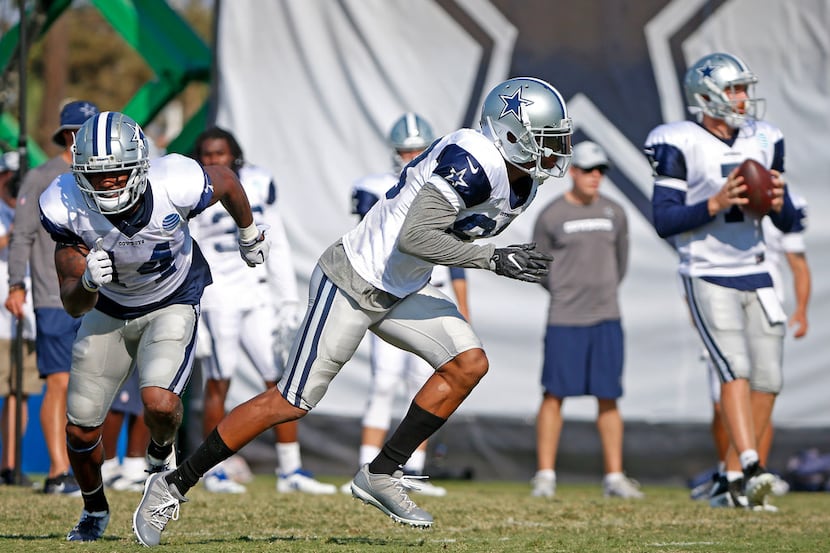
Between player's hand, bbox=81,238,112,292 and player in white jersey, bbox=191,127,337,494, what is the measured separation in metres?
2.71

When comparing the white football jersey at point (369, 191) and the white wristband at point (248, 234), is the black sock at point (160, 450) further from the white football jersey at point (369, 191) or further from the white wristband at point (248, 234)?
the white football jersey at point (369, 191)

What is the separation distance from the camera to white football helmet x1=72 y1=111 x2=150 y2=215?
427cm

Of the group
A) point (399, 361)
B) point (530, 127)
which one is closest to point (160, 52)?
point (399, 361)

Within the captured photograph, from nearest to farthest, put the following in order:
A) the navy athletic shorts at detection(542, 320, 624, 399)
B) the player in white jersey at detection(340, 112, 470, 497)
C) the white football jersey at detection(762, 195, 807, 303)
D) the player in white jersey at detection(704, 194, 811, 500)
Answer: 1. the white football jersey at detection(762, 195, 807, 303)
2. the player in white jersey at detection(704, 194, 811, 500)
3. the player in white jersey at detection(340, 112, 470, 497)
4. the navy athletic shorts at detection(542, 320, 624, 399)

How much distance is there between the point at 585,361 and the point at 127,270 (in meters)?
3.25

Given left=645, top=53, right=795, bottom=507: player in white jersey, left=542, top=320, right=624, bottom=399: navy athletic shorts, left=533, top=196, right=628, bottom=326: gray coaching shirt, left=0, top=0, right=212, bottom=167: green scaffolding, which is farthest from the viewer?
left=0, top=0, right=212, bottom=167: green scaffolding

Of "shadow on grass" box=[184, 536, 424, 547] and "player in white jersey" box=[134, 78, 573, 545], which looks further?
"shadow on grass" box=[184, 536, 424, 547]

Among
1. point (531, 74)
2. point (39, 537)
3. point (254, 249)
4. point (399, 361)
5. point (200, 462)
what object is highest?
point (531, 74)

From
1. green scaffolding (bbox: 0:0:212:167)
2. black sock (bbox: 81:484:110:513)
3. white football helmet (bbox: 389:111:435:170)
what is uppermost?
green scaffolding (bbox: 0:0:212:167)

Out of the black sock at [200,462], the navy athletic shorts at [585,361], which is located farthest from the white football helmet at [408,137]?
the black sock at [200,462]

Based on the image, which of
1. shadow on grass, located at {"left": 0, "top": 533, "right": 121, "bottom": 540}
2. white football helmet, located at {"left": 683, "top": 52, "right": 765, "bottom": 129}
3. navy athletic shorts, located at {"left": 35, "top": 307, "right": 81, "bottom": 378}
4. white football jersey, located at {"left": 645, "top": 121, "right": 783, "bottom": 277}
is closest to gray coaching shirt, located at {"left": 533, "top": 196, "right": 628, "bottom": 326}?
white football jersey, located at {"left": 645, "top": 121, "right": 783, "bottom": 277}

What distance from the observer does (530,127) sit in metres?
4.35

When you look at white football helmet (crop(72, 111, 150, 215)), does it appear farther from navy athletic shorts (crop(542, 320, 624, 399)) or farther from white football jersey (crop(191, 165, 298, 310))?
navy athletic shorts (crop(542, 320, 624, 399))

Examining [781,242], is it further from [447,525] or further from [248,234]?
[248,234]
